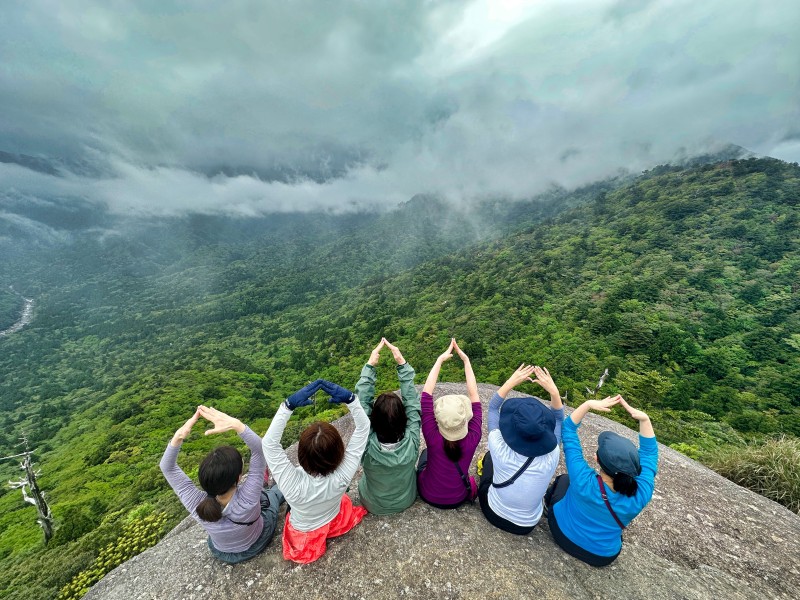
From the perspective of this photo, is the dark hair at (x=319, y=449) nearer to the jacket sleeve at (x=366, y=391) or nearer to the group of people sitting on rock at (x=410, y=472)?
the group of people sitting on rock at (x=410, y=472)

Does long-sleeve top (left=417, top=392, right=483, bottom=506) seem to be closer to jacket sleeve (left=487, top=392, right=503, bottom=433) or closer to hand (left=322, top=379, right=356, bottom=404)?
jacket sleeve (left=487, top=392, right=503, bottom=433)

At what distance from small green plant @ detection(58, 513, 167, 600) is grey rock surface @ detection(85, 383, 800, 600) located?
13.3 feet

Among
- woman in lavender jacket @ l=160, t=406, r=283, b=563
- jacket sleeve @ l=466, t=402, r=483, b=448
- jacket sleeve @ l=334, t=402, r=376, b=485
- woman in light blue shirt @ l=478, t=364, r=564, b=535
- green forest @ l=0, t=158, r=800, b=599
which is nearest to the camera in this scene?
woman in lavender jacket @ l=160, t=406, r=283, b=563

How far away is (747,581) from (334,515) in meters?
6.64

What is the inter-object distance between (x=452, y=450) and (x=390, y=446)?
0.91 m

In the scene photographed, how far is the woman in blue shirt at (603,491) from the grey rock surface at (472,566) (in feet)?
1.62

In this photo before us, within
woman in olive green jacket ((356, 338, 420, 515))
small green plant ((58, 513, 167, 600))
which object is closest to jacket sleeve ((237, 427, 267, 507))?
woman in olive green jacket ((356, 338, 420, 515))

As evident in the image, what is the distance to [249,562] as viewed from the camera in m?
4.73

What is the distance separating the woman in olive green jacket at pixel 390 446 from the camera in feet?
14.0

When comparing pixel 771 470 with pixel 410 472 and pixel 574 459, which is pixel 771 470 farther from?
pixel 410 472

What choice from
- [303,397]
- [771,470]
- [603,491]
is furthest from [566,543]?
[771,470]

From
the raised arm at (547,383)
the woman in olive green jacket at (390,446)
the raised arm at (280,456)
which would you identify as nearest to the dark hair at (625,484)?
the raised arm at (547,383)

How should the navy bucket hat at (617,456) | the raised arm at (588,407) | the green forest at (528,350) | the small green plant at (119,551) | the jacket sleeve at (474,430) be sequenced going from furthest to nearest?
the green forest at (528,350) → the small green plant at (119,551) → the jacket sleeve at (474,430) → the raised arm at (588,407) → the navy bucket hat at (617,456)

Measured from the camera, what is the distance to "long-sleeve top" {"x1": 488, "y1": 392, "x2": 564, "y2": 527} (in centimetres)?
418
